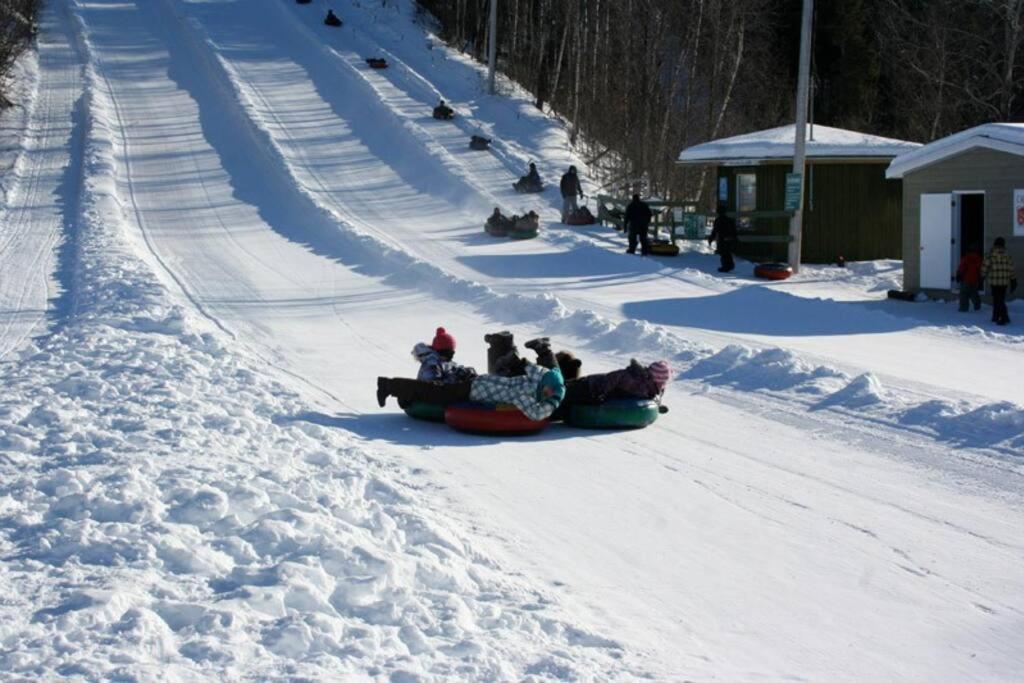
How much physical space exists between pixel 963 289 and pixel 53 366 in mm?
15196

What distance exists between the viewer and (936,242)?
895 inches

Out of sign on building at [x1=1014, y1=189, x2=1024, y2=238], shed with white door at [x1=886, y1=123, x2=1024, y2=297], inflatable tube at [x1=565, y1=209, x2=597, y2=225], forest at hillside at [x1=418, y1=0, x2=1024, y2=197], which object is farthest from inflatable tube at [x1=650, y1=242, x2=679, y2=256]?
forest at hillside at [x1=418, y1=0, x2=1024, y2=197]

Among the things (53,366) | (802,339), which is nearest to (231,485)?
(53,366)

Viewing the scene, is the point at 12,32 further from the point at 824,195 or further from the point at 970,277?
the point at 970,277

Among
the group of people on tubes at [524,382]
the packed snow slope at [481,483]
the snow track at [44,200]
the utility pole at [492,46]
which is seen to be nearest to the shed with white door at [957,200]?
the packed snow slope at [481,483]

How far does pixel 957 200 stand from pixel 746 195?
22.1ft

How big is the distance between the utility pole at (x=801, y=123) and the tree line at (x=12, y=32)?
26901mm

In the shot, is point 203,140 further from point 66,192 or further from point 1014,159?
point 1014,159

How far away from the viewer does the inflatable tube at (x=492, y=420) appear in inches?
440

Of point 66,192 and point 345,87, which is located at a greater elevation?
point 345,87

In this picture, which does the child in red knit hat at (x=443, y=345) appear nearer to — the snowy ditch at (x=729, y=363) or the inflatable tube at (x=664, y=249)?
the snowy ditch at (x=729, y=363)

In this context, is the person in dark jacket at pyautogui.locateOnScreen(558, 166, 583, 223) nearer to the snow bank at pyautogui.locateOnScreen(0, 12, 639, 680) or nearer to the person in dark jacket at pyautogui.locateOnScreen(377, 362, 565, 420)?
the person in dark jacket at pyautogui.locateOnScreen(377, 362, 565, 420)

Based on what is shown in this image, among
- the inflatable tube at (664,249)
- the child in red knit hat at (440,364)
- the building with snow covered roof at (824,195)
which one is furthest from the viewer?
the building with snow covered roof at (824,195)

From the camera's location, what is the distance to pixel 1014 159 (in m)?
21.1
